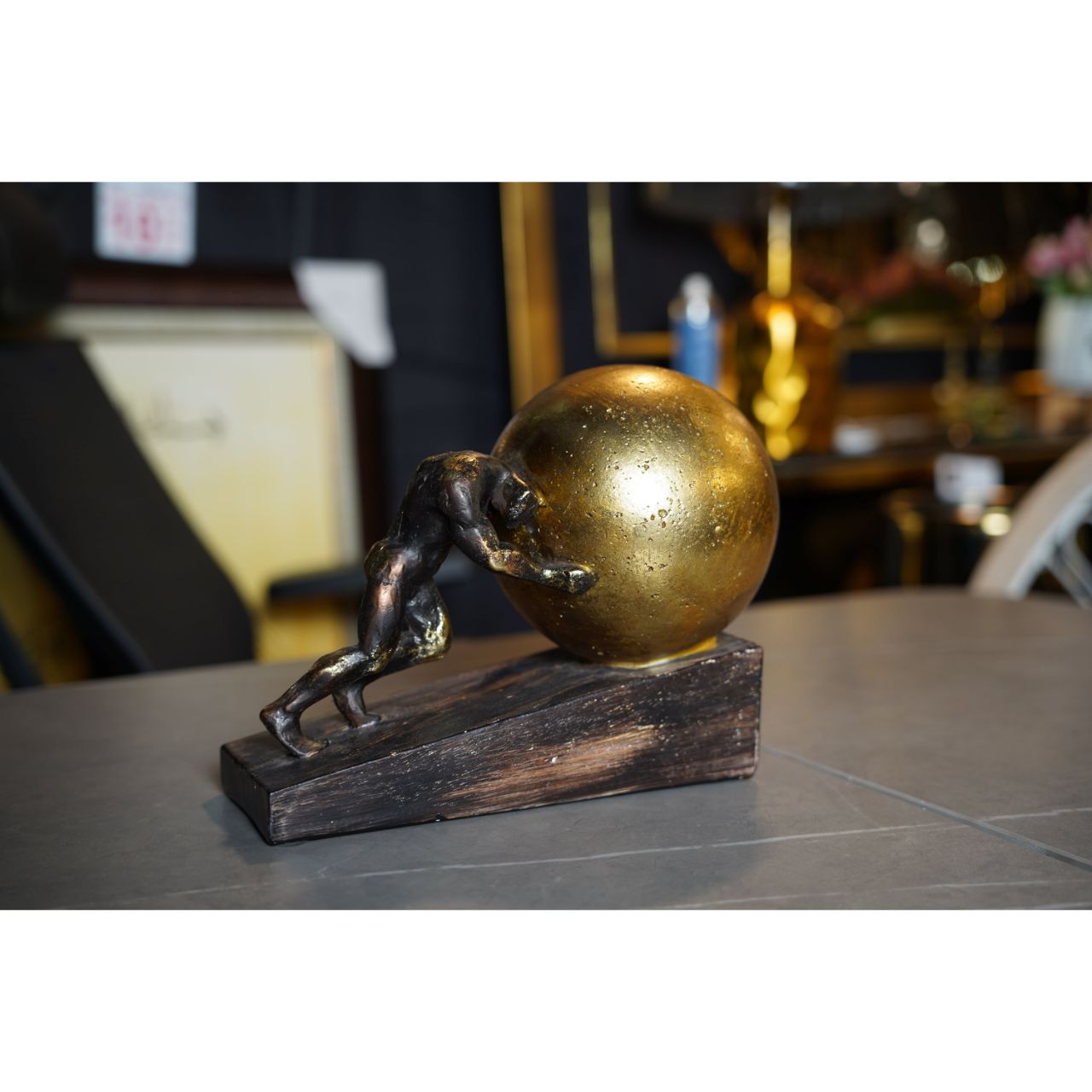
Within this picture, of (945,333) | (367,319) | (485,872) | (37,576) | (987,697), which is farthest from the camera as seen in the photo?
(945,333)

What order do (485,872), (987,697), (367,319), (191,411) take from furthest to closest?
(367,319)
(191,411)
(987,697)
(485,872)

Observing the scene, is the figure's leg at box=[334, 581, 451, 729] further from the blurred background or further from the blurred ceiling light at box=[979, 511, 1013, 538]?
the blurred ceiling light at box=[979, 511, 1013, 538]

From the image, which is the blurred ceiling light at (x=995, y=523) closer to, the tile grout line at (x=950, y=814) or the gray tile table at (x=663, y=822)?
the gray tile table at (x=663, y=822)

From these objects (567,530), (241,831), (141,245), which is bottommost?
(241,831)

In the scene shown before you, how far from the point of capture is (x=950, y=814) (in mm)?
615

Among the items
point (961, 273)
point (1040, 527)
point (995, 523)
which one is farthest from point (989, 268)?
point (1040, 527)

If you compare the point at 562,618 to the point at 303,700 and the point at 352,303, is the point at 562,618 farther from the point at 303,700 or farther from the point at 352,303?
the point at 352,303

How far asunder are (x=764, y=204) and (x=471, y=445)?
32.1 inches

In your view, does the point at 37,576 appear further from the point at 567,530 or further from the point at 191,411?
the point at 567,530

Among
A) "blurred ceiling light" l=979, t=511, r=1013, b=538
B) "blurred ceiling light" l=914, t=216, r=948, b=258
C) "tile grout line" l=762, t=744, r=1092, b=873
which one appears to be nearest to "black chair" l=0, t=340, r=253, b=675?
"tile grout line" l=762, t=744, r=1092, b=873

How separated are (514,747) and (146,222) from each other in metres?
1.57

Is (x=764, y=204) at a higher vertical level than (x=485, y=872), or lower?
higher

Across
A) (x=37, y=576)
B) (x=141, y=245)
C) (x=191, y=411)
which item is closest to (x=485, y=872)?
(x=37, y=576)

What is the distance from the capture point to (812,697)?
86 cm
